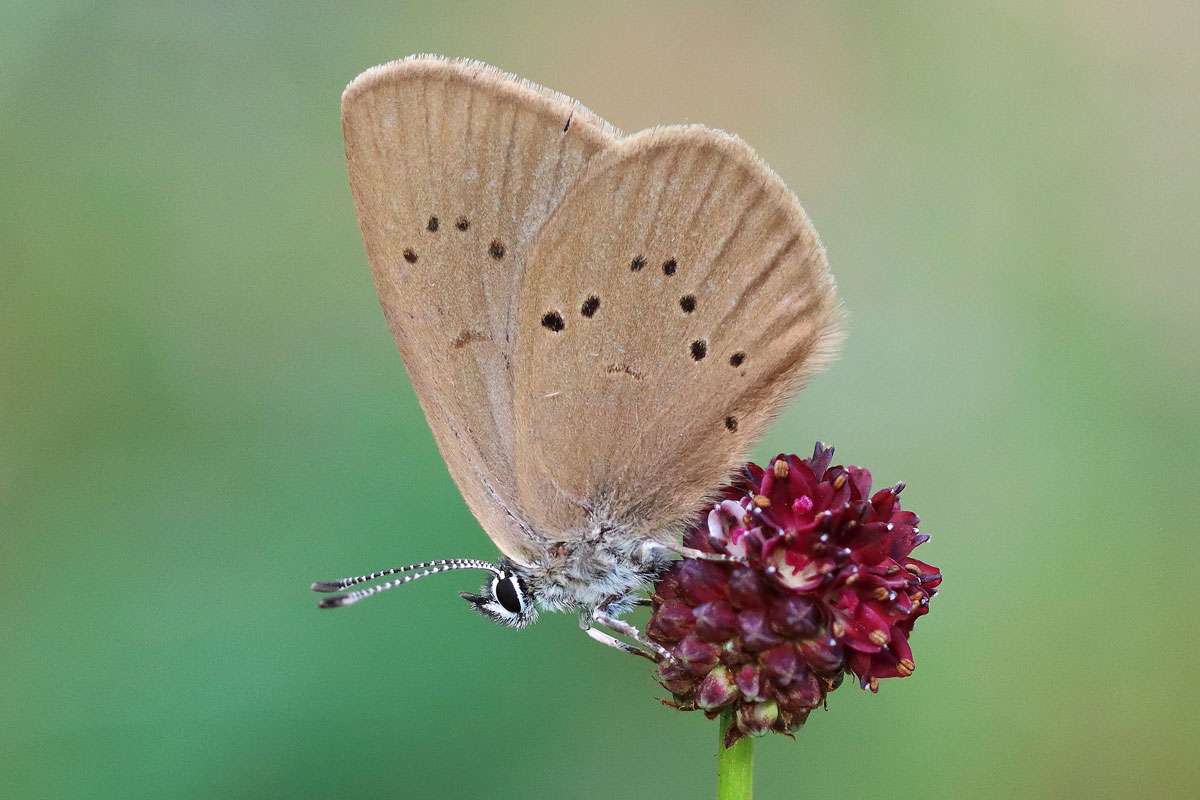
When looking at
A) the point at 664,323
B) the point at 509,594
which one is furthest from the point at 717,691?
the point at 664,323

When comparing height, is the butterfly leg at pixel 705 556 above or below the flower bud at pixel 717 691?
above

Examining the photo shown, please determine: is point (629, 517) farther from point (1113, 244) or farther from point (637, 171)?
point (1113, 244)

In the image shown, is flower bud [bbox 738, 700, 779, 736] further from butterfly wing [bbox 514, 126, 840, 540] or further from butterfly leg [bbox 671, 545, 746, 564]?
butterfly wing [bbox 514, 126, 840, 540]

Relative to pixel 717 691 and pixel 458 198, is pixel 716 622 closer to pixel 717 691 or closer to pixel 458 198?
pixel 717 691

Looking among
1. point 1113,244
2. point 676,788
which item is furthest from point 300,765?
point 1113,244

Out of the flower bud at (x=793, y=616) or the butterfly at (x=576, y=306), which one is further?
the butterfly at (x=576, y=306)

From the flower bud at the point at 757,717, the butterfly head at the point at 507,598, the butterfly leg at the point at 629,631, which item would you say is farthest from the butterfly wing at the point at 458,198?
the flower bud at the point at 757,717

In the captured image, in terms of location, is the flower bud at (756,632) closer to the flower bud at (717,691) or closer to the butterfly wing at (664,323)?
the flower bud at (717,691)

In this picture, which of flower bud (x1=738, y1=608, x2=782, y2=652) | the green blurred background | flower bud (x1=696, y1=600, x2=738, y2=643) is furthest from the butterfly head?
the green blurred background
